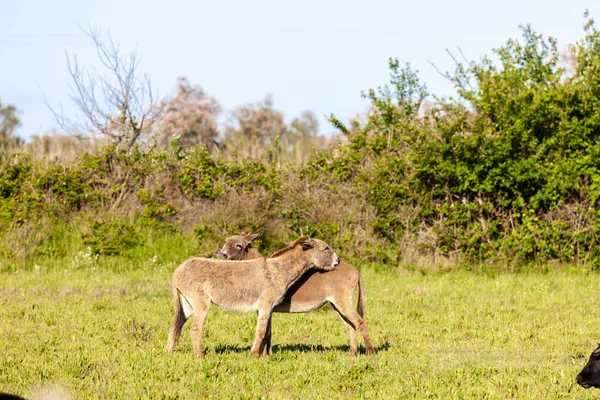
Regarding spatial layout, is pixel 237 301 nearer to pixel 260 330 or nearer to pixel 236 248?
pixel 260 330

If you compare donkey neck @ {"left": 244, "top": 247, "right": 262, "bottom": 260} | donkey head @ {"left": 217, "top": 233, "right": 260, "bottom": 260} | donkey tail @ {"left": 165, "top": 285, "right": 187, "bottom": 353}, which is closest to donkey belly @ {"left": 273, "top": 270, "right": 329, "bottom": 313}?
donkey tail @ {"left": 165, "top": 285, "right": 187, "bottom": 353}

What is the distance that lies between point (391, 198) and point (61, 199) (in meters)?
8.80

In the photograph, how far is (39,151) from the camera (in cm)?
2458

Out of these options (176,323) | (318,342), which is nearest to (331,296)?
(318,342)

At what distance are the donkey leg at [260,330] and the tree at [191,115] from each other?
137 feet

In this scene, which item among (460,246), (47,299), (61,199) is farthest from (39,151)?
(460,246)

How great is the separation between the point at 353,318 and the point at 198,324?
2.06m

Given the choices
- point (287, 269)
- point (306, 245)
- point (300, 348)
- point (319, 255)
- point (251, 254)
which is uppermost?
point (306, 245)

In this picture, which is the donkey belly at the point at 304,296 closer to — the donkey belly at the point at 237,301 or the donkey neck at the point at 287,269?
the donkey neck at the point at 287,269

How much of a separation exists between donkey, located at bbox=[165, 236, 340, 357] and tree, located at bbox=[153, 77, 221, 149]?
4129 cm

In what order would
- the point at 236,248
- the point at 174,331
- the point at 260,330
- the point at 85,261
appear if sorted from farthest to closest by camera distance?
1. the point at 85,261
2. the point at 236,248
3. the point at 174,331
4. the point at 260,330

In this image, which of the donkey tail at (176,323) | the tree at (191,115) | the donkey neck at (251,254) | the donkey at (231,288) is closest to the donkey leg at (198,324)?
the donkey at (231,288)

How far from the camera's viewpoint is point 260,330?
31.8 feet

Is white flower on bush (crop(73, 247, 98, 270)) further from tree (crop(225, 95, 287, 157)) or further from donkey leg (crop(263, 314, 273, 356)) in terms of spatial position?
tree (crop(225, 95, 287, 157))
